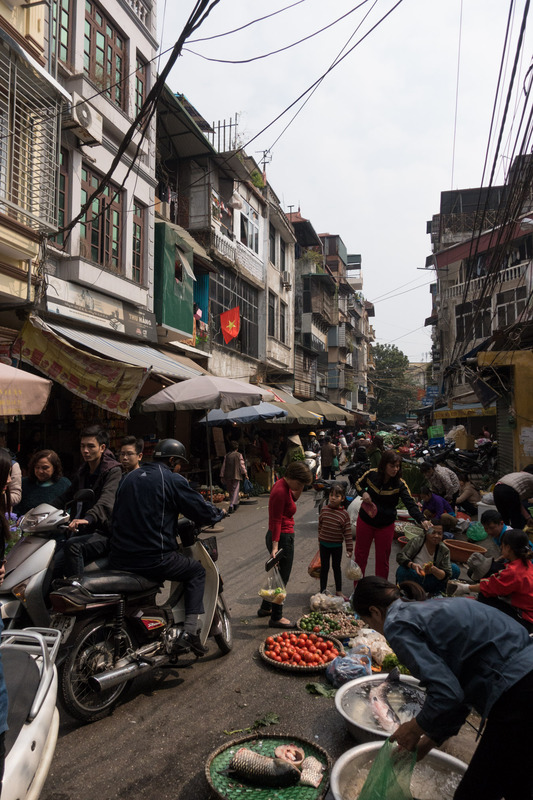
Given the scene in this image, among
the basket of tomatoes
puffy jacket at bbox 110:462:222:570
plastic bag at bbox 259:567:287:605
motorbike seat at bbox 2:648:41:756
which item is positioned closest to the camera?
motorbike seat at bbox 2:648:41:756

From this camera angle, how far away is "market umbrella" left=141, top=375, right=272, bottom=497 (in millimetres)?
9789

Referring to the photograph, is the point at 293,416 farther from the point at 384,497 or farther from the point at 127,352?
the point at 384,497

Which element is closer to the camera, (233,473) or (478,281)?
(233,473)

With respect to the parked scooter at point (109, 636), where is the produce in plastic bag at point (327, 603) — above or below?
below

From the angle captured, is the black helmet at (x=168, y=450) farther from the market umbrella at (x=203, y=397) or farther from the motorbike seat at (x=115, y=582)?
the market umbrella at (x=203, y=397)

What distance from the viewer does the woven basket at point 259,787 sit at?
2.81 m

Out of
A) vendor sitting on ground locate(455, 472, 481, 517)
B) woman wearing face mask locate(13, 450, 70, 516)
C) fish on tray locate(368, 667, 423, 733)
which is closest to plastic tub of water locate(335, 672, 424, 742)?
fish on tray locate(368, 667, 423, 733)

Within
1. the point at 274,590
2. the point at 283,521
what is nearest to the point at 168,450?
the point at 283,521

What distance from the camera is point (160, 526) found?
401 cm

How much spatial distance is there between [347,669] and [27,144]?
395 inches

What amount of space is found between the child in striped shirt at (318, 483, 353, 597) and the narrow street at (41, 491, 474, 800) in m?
1.23

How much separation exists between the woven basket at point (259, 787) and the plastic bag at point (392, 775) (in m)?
0.74

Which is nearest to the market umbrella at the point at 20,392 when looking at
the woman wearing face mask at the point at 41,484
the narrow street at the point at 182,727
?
the woman wearing face mask at the point at 41,484

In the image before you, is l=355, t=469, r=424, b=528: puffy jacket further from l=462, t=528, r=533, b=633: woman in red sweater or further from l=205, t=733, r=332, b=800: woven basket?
l=205, t=733, r=332, b=800: woven basket
